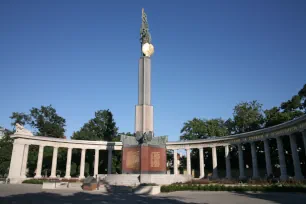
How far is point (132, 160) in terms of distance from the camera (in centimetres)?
3528

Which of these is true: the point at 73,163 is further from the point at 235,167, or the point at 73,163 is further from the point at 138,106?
the point at 235,167

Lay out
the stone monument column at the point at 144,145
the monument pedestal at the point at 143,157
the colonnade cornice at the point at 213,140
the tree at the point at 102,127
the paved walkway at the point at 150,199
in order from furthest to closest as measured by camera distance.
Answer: the tree at the point at 102,127, the colonnade cornice at the point at 213,140, the stone monument column at the point at 144,145, the monument pedestal at the point at 143,157, the paved walkway at the point at 150,199

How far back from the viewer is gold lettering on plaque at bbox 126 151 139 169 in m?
34.9

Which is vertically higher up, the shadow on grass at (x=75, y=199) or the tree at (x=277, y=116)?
the tree at (x=277, y=116)

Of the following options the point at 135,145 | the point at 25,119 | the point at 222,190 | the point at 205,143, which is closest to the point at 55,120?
the point at 25,119

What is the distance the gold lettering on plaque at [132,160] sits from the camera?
34.9 metres

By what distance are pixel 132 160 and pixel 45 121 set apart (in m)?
60.2

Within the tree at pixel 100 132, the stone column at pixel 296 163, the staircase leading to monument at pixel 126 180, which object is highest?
the tree at pixel 100 132

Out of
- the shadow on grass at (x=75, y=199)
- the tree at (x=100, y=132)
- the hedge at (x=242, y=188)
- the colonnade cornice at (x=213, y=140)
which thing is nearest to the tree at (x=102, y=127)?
the tree at (x=100, y=132)

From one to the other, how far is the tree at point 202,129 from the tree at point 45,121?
4172 centimetres

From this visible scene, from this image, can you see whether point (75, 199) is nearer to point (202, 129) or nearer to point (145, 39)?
point (145, 39)

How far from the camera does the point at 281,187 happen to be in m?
26.3

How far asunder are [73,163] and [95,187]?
128 ft

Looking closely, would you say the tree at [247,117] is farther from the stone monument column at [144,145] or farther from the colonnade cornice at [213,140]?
the stone monument column at [144,145]
